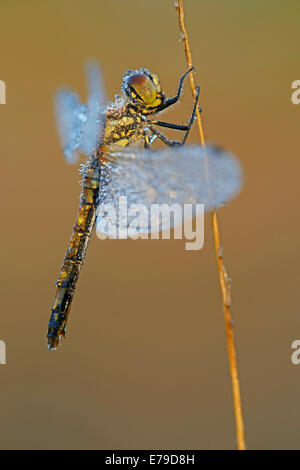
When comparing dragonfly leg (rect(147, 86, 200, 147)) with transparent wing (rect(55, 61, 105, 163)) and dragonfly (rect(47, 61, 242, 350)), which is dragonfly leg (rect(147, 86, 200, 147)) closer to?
dragonfly (rect(47, 61, 242, 350))

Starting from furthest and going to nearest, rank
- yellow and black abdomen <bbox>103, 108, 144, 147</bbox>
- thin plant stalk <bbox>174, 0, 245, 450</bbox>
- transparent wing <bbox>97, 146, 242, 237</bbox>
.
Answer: yellow and black abdomen <bbox>103, 108, 144, 147</bbox>, transparent wing <bbox>97, 146, 242, 237</bbox>, thin plant stalk <bbox>174, 0, 245, 450</bbox>

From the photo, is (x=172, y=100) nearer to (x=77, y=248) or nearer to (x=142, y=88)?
(x=142, y=88)

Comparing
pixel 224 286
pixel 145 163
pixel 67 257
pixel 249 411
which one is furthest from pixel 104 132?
pixel 249 411

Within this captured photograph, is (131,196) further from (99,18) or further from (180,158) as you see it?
(99,18)

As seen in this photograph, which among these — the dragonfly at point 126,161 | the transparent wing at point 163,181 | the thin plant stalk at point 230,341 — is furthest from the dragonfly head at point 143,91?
the thin plant stalk at point 230,341

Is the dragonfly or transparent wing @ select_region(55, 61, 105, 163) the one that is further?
transparent wing @ select_region(55, 61, 105, 163)

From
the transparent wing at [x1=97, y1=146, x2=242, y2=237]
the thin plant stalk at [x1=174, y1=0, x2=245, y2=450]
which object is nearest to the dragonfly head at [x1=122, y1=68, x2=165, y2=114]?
the transparent wing at [x1=97, y1=146, x2=242, y2=237]

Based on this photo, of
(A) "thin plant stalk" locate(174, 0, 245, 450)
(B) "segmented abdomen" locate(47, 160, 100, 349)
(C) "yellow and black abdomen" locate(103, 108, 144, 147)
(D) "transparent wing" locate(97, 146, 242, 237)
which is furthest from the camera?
(C) "yellow and black abdomen" locate(103, 108, 144, 147)

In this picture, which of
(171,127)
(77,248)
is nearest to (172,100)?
(171,127)
